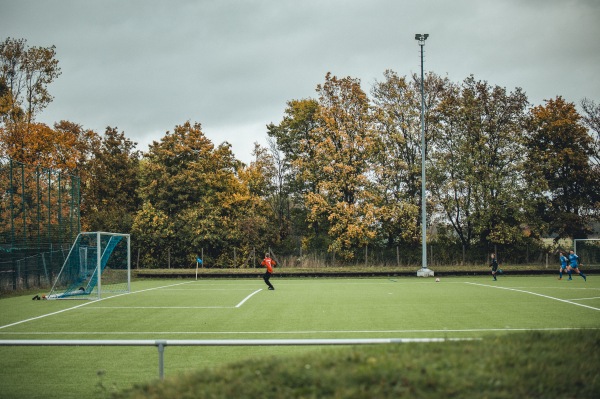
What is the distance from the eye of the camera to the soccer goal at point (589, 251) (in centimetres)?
3934

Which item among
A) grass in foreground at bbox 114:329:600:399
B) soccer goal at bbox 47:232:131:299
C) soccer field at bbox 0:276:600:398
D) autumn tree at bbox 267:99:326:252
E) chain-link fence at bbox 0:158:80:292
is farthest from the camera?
autumn tree at bbox 267:99:326:252

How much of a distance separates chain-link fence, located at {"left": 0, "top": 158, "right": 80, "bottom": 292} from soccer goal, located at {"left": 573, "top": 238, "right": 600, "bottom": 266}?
3382 cm

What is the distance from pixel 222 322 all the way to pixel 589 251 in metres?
33.8

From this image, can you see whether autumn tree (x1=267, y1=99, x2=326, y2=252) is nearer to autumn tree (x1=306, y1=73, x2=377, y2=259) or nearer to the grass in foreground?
autumn tree (x1=306, y1=73, x2=377, y2=259)

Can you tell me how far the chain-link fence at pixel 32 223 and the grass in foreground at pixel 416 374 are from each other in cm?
2309

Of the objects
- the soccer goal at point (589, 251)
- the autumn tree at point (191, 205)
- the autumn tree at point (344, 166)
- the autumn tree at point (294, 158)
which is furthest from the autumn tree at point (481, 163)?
the autumn tree at point (191, 205)

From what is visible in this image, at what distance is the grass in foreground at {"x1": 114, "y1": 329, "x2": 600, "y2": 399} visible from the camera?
13.2 ft

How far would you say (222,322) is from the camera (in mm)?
15070

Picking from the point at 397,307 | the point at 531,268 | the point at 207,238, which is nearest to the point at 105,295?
the point at 397,307

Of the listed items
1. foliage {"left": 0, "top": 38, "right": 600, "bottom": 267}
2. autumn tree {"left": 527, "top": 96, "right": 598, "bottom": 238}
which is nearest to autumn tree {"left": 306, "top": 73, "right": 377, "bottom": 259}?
foliage {"left": 0, "top": 38, "right": 600, "bottom": 267}

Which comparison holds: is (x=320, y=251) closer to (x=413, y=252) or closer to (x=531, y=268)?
(x=413, y=252)

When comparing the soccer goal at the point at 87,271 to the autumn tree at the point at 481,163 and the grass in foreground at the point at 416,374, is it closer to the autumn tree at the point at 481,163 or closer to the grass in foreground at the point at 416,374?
the grass in foreground at the point at 416,374

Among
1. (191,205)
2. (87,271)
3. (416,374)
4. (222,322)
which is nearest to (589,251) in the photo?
(191,205)

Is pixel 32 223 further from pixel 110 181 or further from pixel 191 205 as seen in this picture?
pixel 110 181
